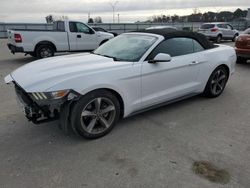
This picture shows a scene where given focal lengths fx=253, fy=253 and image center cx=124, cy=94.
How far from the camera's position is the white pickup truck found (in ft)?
33.5

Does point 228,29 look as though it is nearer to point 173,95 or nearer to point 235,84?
point 235,84

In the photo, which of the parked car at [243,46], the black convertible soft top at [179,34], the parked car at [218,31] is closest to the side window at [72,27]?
the parked car at [243,46]

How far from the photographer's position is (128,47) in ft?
14.6

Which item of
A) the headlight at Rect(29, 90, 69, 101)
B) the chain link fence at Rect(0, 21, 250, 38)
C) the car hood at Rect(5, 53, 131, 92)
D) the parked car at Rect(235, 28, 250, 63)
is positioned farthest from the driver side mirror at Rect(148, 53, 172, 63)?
the chain link fence at Rect(0, 21, 250, 38)

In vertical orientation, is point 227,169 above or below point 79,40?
below

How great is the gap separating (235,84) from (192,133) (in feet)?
11.4

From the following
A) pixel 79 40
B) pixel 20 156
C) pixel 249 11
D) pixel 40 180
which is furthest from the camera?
pixel 249 11

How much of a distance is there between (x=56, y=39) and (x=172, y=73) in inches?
312

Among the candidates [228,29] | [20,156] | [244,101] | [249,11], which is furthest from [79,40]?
[249,11]

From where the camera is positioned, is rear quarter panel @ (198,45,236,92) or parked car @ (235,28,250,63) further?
parked car @ (235,28,250,63)

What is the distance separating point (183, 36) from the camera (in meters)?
4.85

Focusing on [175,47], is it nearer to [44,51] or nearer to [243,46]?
[243,46]

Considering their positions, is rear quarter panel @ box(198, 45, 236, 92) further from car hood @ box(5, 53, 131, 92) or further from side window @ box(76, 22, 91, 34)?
side window @ box(76, 22, 91, 34)

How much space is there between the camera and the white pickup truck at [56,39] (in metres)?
10.2
